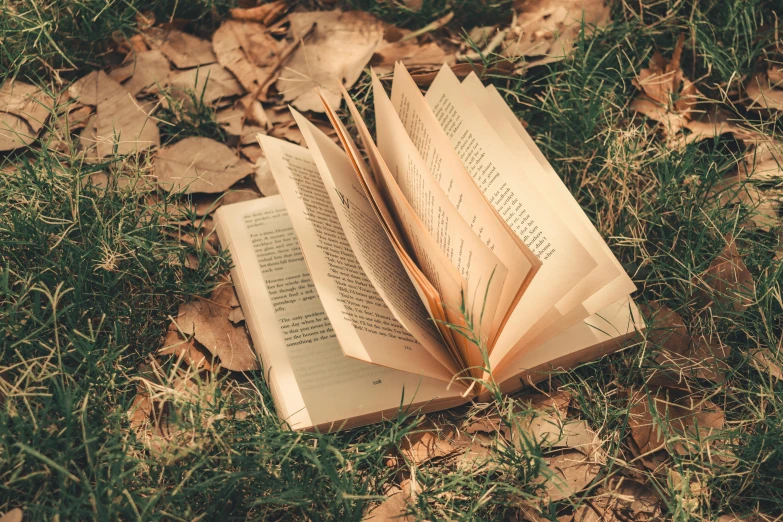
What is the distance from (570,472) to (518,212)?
574 millimetres

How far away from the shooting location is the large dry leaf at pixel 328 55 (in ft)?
6.31

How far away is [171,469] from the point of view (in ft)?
4.09

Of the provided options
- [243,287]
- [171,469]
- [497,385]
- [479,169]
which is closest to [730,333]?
[497,385]

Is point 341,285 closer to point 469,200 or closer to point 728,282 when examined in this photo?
point 469,200

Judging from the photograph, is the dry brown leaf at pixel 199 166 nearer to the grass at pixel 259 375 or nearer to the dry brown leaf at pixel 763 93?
the grass at pixel 259 375

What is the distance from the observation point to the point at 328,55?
1973mm

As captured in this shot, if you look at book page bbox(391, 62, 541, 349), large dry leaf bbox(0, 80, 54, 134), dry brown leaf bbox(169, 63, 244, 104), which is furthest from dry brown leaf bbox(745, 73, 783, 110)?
large dry leaf bbox(0, 80, 54, 134)

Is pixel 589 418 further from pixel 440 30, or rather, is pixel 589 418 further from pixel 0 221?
pixel 0 221

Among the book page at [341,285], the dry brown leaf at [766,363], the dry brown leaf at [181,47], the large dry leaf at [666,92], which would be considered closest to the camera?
the book page at [341,285]

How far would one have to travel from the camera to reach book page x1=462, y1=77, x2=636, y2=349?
49.3 inches

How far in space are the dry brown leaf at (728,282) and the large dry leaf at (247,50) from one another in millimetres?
1337

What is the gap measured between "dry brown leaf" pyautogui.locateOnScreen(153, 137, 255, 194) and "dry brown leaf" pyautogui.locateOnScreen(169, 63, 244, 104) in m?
0.15

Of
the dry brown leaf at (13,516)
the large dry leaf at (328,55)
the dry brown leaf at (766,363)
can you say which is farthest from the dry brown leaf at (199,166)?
the dry brown leaf at (766,363)

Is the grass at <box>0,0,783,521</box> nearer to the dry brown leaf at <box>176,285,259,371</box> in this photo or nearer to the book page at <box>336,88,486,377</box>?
the dry brown leaf at <box>176,285,259,371</box>
